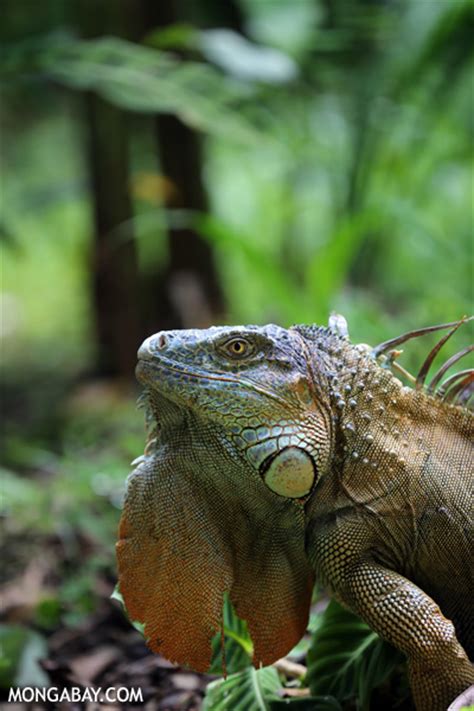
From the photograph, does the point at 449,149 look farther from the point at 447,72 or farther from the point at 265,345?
the point at 265,345

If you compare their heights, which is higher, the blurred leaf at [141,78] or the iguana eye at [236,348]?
the blurred leaf at [141,78]

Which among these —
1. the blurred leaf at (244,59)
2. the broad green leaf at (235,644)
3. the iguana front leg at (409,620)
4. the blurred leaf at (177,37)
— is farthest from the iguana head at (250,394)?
the blurred leaf at (177,37)

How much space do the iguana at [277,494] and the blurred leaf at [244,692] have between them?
27cm

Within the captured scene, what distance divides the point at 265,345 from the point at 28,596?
254 centimetres

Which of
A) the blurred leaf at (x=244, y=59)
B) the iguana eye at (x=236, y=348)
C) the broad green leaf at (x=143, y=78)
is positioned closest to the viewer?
the iguana eye at (x=236, y=348)

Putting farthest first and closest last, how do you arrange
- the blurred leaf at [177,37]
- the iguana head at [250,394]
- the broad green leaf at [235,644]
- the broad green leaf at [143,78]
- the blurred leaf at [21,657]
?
1. the blurred leaf at [177,37]
2. the broad green leaf at [143,78]
3. the blurred leaf at [21,657]
4. the broad green leaf at [235,644]
5. the iguana head at [250,394]

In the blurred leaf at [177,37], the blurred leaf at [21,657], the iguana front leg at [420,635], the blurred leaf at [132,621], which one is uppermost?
the blurred leaf at [177,37]

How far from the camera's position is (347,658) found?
2.66 meters

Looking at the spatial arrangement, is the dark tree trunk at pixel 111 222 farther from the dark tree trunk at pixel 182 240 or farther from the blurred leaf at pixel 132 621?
the blurred leaf at pixel 132 621

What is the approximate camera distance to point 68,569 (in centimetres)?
445

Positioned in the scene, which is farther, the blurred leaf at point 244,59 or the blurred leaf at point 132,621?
the blurred leaf at point 244,59

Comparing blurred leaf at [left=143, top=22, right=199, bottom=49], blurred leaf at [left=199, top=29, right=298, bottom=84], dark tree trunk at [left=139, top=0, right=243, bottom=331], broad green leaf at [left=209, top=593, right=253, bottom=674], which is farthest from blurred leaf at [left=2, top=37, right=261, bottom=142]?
broad green leaf at [left=209, top=593, right=253, bottom=674]

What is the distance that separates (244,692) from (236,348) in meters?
1.20

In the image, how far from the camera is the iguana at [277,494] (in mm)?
2271
